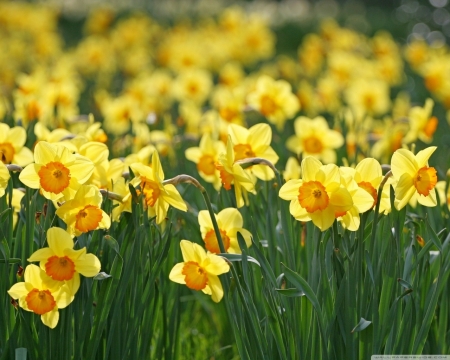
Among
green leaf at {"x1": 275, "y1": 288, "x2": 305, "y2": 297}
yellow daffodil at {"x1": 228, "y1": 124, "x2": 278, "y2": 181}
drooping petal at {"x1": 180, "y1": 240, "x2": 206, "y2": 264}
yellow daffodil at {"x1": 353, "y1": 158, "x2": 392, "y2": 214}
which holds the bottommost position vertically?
green leaf at {"x1": 275, "y1": 288, "x2": 305, "y2": 297}

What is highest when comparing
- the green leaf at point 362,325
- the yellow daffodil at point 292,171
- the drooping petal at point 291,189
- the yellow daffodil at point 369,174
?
the yellow daffodil at point 292,171

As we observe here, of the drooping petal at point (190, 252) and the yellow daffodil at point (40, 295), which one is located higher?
the drooping petal at point (190, 252)

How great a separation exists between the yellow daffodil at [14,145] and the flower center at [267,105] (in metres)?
1.35

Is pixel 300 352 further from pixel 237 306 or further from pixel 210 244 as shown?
pixel 210 244

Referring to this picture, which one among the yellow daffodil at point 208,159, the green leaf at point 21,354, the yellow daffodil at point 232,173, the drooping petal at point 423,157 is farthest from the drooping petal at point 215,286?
the yellow daffodil at point 208,159

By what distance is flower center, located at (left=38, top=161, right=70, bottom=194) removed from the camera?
172cm

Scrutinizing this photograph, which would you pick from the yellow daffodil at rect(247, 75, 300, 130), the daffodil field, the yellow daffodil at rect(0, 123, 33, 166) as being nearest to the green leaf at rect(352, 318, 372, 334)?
the daffodil field

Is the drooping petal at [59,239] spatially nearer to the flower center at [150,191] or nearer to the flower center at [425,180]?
Answer: the flower center at [150,191]

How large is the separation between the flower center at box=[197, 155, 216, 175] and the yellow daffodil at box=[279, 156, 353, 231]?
746 millimetres

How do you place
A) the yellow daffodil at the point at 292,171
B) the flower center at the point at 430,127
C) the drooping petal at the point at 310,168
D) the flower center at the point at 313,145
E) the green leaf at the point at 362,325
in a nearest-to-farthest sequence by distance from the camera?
the green leaf at the point at 362,325, the drooping petal at the point at 310,168, the yellow daffodil at the point at 292,171, the flower center at the point at 430,127, the flower center at the point at 313,145

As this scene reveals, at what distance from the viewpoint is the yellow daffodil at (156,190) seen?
1.76 meters

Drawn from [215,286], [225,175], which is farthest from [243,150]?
[215,286]

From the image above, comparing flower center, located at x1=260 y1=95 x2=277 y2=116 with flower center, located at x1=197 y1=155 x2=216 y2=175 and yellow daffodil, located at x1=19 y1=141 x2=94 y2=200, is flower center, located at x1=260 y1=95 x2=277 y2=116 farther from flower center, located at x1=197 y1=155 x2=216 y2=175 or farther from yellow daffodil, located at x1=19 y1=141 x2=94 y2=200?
yellow daffodil, located at x1=19 y1=141 x2=94 y2=200

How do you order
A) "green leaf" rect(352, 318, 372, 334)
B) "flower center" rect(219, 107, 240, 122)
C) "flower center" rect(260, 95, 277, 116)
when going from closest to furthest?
"green leaf" rect(352, 318, 372, 334)
"flower center" rect(260, 95, 277, 116)
"flower center" rect(219, 107, 240, 122)
